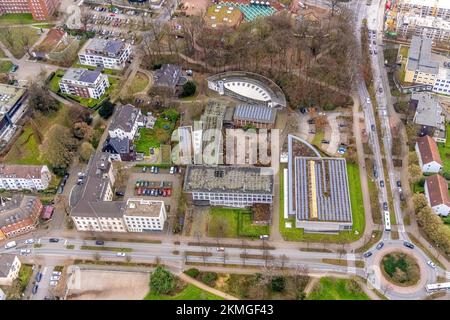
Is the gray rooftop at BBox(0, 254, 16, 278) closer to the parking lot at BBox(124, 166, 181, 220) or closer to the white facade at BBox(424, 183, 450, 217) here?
the parking lot at BBox(124, 166, 181, 220)

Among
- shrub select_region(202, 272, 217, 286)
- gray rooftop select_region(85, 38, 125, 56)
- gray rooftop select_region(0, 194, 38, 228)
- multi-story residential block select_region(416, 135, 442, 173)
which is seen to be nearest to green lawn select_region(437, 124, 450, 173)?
multi-story residential block select_region(416, 135, 442, 173)

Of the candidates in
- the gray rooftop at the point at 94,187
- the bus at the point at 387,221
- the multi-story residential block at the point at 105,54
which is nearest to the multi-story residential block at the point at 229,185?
the gray rooftop at the point at 94,187

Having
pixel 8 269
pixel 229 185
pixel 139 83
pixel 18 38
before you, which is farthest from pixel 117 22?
pixel 8 269

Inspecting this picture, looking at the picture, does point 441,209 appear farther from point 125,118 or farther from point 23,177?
point 23,177

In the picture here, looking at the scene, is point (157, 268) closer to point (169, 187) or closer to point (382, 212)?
point (169, 187)

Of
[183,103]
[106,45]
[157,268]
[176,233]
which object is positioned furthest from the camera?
[106,45]

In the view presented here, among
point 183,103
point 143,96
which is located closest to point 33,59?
point 143,96

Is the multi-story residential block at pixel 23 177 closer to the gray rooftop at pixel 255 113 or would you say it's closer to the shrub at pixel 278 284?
the gray rooftop at pixel 255 113
